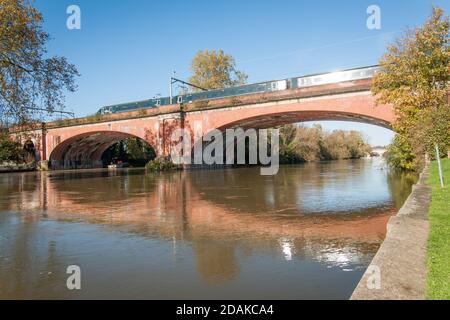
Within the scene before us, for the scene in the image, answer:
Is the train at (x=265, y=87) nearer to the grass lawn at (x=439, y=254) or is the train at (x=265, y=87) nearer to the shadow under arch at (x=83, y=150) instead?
the shadow under arch at (x=83, y=150)

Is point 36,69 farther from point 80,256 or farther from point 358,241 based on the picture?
point 358,241

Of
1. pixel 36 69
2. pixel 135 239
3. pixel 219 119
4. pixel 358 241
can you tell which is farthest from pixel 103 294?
pixel 219 119

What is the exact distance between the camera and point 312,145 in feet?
191

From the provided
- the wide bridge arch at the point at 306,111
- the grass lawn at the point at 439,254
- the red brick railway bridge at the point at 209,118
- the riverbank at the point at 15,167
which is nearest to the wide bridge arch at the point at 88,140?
the red brick railway bridge at the point at 209,118

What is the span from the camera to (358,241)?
18.9 ft

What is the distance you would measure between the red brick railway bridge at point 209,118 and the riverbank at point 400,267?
19.0 metres

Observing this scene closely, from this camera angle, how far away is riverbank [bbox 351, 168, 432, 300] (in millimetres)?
3033

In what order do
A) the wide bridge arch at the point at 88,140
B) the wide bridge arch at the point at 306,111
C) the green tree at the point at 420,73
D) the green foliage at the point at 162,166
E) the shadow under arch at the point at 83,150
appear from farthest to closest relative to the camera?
the shadow under arch at the point at 83,150, the wide bridge arch at the point at 88,140, the green foliage at the point at 162,166, the wide bridge arch at the point at 306,111, the green tree at the point at 420,73

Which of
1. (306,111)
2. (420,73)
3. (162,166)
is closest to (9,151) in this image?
(162,166)

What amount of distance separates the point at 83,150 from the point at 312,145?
34.0 metres

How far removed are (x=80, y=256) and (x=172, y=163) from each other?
27.5 m

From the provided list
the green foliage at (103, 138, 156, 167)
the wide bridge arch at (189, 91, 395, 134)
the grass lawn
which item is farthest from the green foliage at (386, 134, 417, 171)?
the green foliage at (103, 138, 156, 167)

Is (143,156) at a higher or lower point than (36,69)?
lower

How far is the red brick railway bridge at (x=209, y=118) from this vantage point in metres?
24.3
